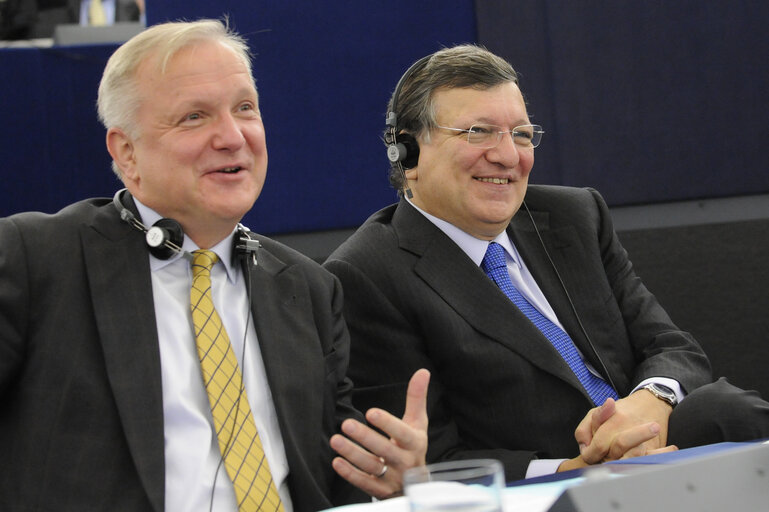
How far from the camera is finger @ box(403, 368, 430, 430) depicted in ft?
4.23

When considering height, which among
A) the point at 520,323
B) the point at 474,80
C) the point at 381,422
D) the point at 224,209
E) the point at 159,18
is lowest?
the point at 520,323

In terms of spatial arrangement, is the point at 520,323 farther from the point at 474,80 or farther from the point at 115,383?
the point at 115,383

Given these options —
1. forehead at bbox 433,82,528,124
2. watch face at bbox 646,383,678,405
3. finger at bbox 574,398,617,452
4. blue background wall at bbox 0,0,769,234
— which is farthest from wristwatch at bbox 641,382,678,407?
blue background wall at bbox 0,0,769,234

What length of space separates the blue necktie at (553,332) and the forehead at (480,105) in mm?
324

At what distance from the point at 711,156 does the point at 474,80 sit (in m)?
1.29

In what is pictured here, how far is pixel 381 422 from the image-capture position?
127cm

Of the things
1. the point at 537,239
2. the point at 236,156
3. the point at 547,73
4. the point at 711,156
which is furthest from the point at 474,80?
the point at 711,156

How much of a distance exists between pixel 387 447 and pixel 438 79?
1083 millimetres

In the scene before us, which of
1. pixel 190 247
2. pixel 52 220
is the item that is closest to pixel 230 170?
pixel 190 247

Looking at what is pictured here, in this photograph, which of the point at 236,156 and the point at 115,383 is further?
the point at 236,156

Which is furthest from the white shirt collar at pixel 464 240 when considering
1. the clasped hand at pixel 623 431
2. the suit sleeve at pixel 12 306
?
the suit sleeve at pixel 12 306

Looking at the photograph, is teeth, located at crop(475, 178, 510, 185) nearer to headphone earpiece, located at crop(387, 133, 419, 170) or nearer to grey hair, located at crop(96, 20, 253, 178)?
headphone earpiece, located at crop(387, 133, 419, 170)

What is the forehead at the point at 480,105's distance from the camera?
2.13 metres

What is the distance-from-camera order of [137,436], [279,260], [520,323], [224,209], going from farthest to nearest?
[520,323]
[279,260]
[224,209]
[137,436]
